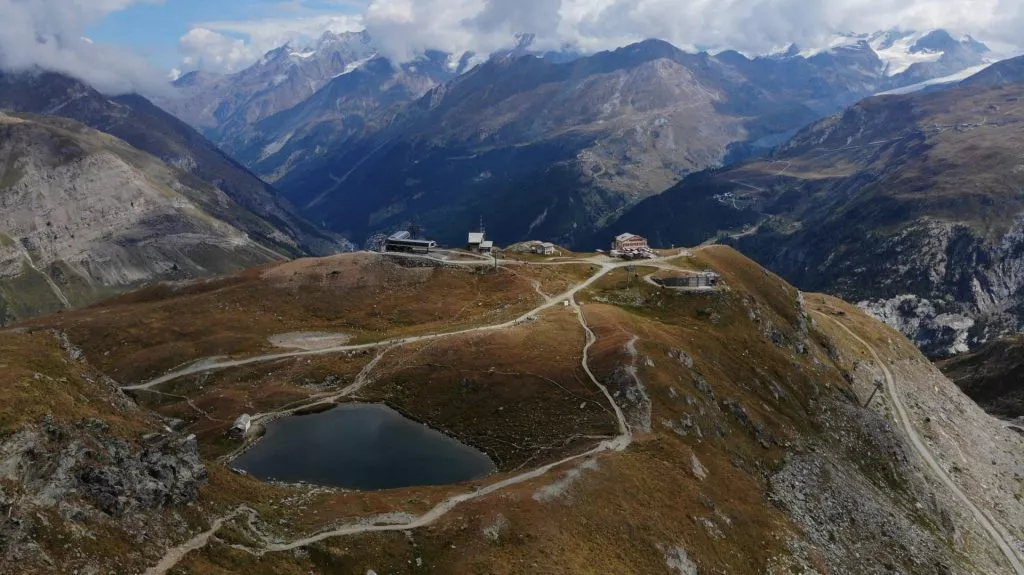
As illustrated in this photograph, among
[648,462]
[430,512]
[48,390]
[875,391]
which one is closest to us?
[48,390]

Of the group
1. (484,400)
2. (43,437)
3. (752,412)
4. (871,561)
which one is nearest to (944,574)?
(871,561)

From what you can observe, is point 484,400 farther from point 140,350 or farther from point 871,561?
point 140,350

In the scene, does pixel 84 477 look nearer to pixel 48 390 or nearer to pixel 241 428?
pixel 48 390

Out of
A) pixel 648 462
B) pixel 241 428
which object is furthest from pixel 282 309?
pixel 648 462

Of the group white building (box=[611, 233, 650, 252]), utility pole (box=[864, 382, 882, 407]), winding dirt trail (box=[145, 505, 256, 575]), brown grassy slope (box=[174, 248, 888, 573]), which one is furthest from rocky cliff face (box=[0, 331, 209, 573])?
white building (box=[611, 233, 650, 252])

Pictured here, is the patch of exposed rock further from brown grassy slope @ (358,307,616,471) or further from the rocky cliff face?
the rocky cliff face

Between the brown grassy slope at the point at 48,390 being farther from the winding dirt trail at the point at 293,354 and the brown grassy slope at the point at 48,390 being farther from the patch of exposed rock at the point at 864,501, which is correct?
the patch of exposed rock at the point at 864,501

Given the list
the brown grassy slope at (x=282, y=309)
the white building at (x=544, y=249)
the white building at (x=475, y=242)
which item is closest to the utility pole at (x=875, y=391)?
the brown grassy slope at (x=282, y=309)
